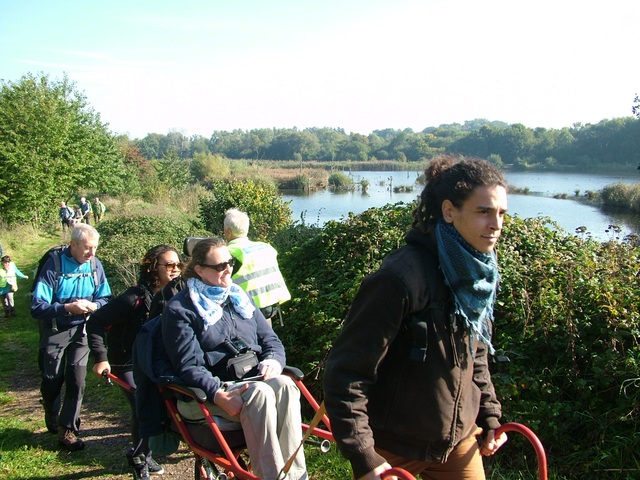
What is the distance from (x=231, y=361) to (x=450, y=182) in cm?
200

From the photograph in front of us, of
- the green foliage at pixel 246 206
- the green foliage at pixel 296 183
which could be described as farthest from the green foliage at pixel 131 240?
the green foliage at pixel 296 183

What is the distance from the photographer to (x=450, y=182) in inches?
82.6

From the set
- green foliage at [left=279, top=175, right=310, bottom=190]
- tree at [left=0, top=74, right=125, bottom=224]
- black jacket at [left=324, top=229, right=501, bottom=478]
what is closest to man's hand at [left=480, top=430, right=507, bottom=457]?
black jacket at [left=324, top=229, right=501, bottom=478]

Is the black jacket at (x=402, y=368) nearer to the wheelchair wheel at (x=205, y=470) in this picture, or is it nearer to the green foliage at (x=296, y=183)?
the wheelchair wheel at (x=205, y=470)

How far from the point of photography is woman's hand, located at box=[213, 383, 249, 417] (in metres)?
3.22

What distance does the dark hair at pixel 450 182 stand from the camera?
6.73 ft

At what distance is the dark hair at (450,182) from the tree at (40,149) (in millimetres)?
24352

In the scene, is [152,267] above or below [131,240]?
above

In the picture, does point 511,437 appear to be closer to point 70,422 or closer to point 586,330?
point 586,330

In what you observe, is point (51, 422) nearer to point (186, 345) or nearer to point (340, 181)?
point (186, 345)

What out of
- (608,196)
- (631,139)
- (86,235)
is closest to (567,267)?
(86,235)

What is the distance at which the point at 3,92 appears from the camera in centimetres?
2477

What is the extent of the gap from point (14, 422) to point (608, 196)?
28428 millimetres

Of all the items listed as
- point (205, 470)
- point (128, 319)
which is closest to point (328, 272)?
point (128, 319)
